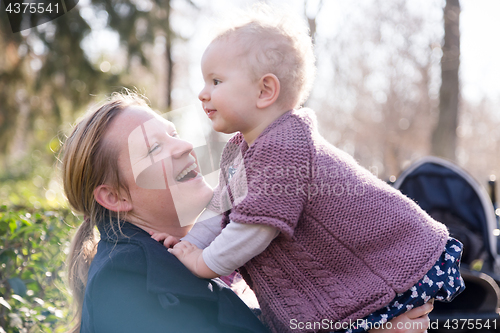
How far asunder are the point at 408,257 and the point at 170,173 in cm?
104

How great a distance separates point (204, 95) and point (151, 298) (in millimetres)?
835

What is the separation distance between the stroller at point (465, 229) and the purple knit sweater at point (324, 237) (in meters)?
1.67

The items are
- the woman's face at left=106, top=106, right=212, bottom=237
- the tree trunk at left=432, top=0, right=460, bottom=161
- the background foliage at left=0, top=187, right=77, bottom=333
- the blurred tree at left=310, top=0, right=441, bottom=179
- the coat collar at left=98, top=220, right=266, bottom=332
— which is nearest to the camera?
the coat collar at left=98, top=220, right=266, bottom=332

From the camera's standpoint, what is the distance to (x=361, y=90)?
70.8ft

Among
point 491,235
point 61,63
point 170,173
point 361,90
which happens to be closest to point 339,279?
point 170,173

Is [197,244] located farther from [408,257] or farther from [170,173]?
[408,257]

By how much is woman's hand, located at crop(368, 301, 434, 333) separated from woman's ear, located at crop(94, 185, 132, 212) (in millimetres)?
1178

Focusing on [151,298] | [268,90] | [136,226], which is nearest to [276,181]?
[268,90]

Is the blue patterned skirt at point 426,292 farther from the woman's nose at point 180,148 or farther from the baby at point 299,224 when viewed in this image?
the woman's nose at point 180,148

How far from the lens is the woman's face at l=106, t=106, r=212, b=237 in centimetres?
176

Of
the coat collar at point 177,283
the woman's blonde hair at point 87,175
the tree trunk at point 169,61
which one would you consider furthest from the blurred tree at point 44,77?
the coat collar at point 177,283

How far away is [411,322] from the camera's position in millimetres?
1609

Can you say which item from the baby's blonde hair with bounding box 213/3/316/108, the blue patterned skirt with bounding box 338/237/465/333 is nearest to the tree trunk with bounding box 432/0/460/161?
the blue patterned skirt with bounding box 338/237/465/333

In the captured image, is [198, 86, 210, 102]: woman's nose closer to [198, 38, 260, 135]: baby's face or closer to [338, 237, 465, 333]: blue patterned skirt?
[198, 38, 260, 135]: baby's face
